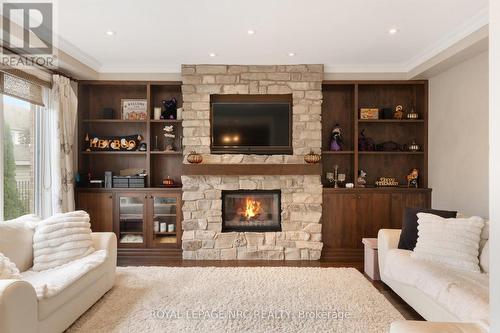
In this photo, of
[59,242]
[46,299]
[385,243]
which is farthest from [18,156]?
[385,243]

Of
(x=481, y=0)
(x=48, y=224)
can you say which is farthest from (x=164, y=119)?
(x=481, y=0)

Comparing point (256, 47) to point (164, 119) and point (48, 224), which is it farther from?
point (48, 224)

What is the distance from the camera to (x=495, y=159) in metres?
0.80

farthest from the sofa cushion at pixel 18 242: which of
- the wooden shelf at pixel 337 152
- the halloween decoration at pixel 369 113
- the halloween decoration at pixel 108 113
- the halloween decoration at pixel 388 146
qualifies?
the halloween decoration at pixel 388 146

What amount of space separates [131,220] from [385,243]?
3.31 meters

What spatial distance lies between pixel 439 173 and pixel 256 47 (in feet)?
9.51

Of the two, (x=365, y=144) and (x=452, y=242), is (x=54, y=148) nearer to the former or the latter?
(x=365, y=144)

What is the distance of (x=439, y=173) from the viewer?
4246mm

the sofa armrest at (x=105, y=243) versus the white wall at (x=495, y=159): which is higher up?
the white wall at (x=495, y=159)

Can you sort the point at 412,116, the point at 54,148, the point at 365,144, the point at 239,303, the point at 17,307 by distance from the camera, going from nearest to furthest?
1. the point at 17,307
2. the point at 239,303
3. the point at 54,148
4. the point at 412,116
5. the point at 365,144

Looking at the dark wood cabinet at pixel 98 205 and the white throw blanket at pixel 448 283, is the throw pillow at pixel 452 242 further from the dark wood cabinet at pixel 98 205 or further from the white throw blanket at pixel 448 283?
the dark wood cabinet at pixel 98 205

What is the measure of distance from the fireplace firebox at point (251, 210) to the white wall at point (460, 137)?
2.16m

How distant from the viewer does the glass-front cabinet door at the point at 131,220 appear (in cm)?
449

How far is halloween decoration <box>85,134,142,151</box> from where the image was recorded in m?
4.66
